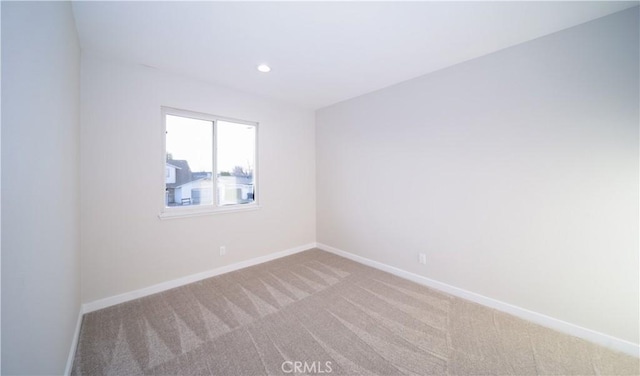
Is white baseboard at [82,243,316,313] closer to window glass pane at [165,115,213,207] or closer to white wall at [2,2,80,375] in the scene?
white wall at [2,2,80,375]

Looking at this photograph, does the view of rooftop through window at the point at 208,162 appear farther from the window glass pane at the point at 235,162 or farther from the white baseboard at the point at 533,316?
the white baseboard at the point at 533,316

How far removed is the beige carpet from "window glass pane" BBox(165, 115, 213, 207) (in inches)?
44.3

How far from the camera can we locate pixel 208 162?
3.21m

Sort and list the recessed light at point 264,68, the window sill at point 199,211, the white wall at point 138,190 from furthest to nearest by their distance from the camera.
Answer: the window sill at point 199,211, the recessed light at point 264,68, the white wall at point 138,190

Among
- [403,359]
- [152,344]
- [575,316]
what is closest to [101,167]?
[152,344]

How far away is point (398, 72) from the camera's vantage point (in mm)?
2809

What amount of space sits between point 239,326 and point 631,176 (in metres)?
3.36

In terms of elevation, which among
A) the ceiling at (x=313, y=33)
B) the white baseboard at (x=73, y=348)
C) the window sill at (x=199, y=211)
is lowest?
Result: the white baseboard at (x=73, y=348)

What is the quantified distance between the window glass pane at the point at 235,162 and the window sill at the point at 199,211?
5.2 inches

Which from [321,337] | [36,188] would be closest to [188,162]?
[36,188]

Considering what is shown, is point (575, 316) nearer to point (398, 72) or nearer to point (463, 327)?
point (463, 327)
